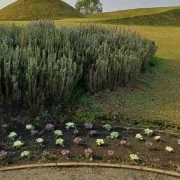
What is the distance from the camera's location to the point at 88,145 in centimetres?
508

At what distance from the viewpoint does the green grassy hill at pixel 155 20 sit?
2512 cm

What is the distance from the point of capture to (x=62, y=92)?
6.17 meters

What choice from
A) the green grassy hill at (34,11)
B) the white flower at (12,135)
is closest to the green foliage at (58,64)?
the white flower at (12,135)

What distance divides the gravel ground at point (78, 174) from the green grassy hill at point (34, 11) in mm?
28248

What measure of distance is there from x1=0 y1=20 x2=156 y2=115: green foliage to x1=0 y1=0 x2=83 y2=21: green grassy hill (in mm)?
24416

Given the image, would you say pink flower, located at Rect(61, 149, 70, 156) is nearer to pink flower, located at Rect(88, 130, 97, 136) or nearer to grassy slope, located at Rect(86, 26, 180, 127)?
pink flower, located at Rect(88, 130, 97, 136)

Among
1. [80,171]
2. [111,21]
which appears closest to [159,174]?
[80,171]

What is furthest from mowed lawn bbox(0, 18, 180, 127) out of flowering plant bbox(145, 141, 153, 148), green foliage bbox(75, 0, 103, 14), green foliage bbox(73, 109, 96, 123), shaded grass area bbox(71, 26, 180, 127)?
green foliage bbox(75, 0, 103, 14)

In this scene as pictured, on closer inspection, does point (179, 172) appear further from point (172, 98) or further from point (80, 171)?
point (172, 98)

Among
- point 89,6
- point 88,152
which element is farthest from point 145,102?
point 89,6

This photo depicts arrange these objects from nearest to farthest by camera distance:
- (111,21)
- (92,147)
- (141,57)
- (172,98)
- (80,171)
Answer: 1. (80,171)
2. (92,147)
3. (172,98)
4. (141,57)
5. (111,21)

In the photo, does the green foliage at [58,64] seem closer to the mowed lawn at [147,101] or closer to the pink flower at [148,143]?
the mowed lawn at [147,101]

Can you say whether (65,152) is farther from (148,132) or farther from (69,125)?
(148,132)

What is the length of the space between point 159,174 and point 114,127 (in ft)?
4.32
